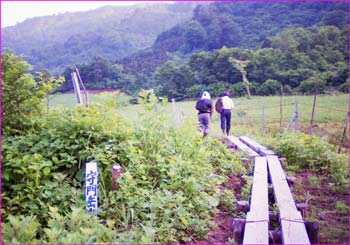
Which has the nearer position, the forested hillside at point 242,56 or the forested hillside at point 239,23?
the forested hillside at point 242,56

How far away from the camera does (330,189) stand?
5129mm

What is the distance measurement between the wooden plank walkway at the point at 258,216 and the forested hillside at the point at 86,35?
5.07 metres

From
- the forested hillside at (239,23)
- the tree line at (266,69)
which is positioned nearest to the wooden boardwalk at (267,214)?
the tree line at (266,69)

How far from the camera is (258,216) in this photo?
3.27 m

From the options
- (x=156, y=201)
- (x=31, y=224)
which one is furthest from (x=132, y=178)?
(x=31, y=224)

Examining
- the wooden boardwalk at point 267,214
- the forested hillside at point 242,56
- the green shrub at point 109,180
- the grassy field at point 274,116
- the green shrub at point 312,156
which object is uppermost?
the forested hillside at point 242,56

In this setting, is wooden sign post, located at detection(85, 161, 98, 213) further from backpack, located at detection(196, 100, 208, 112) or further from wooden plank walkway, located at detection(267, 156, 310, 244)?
backpack, located at detection(196, 100, 208, 112)

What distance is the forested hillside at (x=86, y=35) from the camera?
1288 cm

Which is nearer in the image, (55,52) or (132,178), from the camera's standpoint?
(132,178)

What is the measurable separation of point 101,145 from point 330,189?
3377 mm

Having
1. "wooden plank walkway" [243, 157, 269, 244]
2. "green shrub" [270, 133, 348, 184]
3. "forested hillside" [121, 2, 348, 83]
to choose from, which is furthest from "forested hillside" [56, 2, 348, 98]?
"wooden plank walkway" [243, 157, 269, 244]

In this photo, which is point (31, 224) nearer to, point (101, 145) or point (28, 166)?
point (28, 166)

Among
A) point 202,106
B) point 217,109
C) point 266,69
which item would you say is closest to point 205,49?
point 266,69

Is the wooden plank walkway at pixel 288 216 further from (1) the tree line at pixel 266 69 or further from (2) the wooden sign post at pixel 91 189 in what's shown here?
(1) the tree line at pixel 266 69
